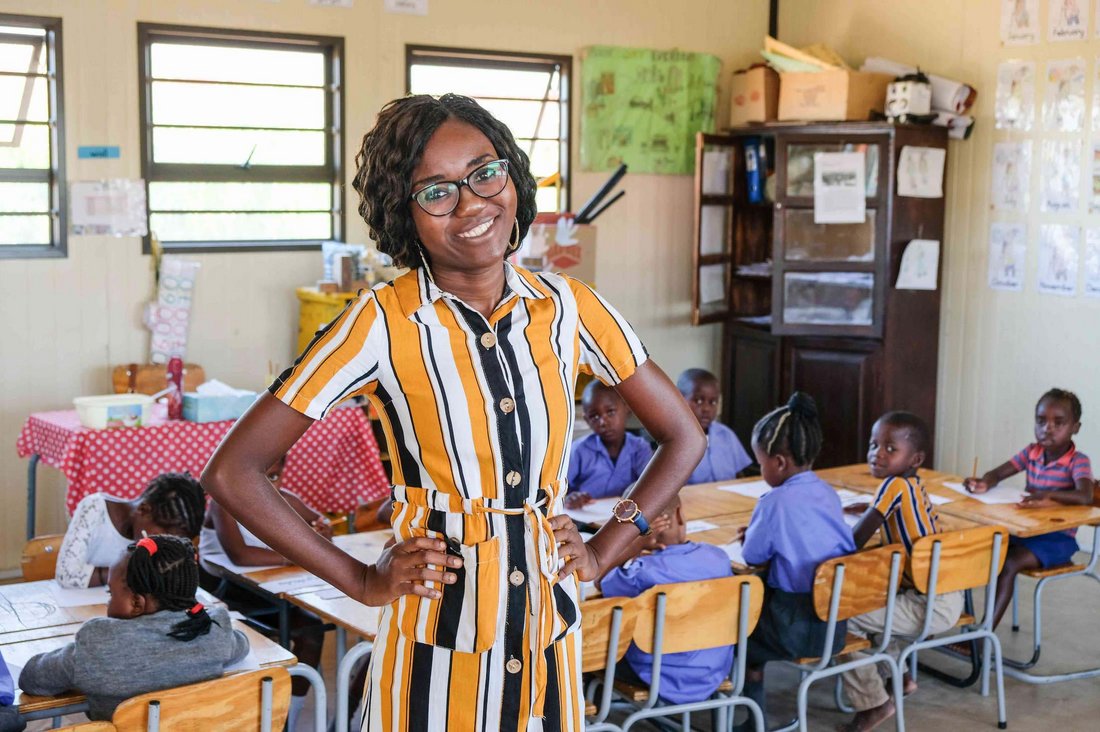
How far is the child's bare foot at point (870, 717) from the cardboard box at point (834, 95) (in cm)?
335

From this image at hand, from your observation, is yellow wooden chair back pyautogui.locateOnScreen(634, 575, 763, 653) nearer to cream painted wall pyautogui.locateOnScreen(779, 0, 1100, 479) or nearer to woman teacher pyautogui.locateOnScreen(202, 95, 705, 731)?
woman teacher pyautogui.locateOnScreen(202, 95, 705, 731)

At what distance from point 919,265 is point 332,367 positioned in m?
5.22

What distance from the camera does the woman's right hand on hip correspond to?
59.1 inches

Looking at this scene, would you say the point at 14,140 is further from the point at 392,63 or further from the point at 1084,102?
the point at 1084,102

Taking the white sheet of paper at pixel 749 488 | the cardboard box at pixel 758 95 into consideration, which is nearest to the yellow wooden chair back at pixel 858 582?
the white sheet of paper at pixel 749 488

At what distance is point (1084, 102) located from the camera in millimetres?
5734

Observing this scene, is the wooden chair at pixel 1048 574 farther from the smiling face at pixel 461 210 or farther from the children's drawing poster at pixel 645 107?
the children's drawing poster at pixel 645 107

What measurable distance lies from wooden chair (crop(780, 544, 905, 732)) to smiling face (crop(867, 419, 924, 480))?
1.93 feet

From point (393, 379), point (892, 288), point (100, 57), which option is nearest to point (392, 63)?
point (100, 57)

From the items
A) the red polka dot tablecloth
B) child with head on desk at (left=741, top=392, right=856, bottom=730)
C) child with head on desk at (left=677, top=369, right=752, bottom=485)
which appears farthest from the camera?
child with head on desk at (left=677, top=369, right=752, bottom=485)

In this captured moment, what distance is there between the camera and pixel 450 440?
4.90 ft

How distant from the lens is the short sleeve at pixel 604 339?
64.1 inches

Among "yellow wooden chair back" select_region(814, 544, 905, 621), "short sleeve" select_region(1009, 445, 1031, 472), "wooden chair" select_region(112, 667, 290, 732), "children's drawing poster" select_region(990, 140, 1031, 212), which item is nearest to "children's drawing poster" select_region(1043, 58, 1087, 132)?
"children's drawing poster" select_region(990, 140, 1031, 212)

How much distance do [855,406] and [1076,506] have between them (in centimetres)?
230
